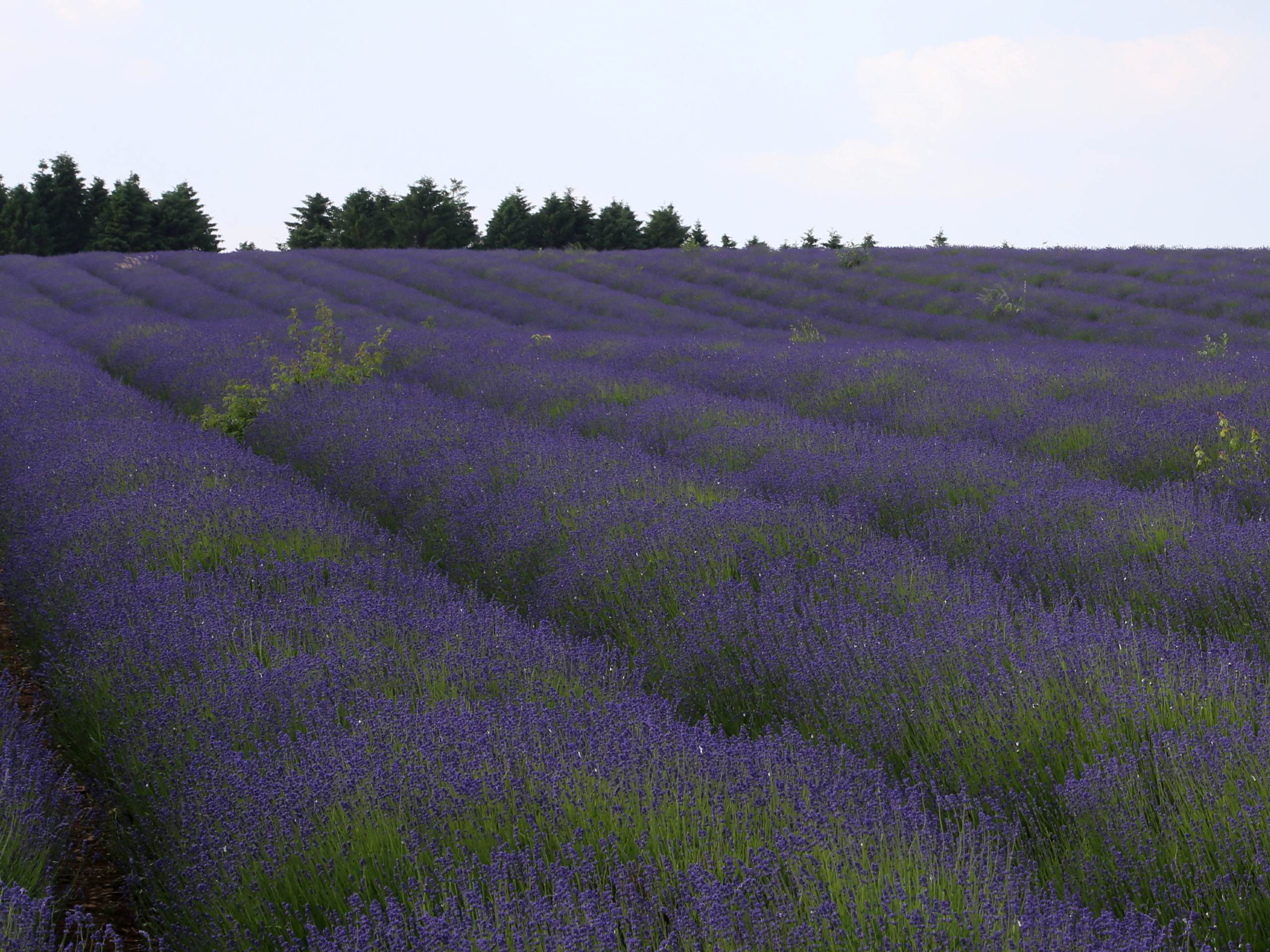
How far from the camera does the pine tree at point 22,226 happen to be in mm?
36969

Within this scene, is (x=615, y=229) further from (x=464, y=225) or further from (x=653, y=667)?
(x=653, y=667)

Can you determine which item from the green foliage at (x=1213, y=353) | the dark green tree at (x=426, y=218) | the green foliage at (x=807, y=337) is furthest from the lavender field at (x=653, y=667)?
the dark green tree at (x=426, y=218)

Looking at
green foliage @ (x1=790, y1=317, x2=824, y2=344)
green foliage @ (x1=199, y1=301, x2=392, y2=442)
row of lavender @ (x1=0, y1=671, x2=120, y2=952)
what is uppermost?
green foliage @ (x1=790, y1=317, x2=824, y2=344)

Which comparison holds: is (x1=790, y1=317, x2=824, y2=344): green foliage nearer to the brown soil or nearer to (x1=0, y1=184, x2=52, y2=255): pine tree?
the brown soil

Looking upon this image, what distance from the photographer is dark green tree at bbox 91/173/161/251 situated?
117 feet

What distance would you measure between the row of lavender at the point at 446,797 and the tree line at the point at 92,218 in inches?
1368

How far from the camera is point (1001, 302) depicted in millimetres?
16422

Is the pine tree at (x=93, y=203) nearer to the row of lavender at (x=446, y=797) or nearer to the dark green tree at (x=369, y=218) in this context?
the dark green tree at (x=369, y=218)

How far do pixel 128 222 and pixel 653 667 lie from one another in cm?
3761

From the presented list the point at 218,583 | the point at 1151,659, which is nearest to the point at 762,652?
the point at 1151,659

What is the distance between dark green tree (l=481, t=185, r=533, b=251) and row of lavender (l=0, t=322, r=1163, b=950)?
1415 inches

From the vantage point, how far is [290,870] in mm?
2160

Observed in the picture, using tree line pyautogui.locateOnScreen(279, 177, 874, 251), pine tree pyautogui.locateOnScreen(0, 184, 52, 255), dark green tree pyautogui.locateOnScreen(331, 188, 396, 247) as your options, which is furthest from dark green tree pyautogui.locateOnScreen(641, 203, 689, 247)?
pine tree pyautogui.locateOnScreen(0, 184, 52, 255)

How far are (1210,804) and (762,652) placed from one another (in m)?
1.46
